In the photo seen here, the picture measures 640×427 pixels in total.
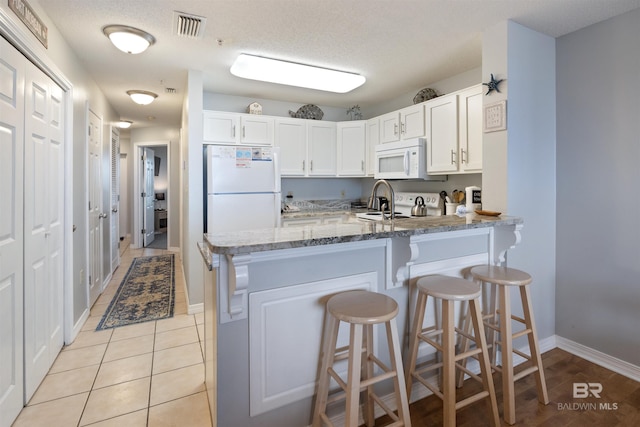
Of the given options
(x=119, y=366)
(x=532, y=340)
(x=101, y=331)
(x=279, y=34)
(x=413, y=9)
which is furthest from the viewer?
(x=101, y=331)

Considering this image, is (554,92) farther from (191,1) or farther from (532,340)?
(191,1)

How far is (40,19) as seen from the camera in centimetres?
202

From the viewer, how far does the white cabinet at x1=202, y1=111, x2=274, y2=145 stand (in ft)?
11.9

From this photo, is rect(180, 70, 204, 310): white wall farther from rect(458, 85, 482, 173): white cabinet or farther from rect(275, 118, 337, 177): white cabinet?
rect(458, 85, 482, 173): white cabinet

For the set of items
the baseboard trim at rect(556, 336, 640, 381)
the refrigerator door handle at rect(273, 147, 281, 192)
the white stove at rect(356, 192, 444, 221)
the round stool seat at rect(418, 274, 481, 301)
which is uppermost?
the refrigerator door handle at rect(273, 147, 281, 192)

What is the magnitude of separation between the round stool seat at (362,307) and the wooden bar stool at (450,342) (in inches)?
12.0

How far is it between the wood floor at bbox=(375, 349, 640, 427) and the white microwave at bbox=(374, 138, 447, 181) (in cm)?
199

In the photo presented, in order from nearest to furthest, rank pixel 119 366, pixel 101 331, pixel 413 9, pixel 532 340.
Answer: pixel 532 340, pixel 413 9, pixel 119 366, pixel 101 331

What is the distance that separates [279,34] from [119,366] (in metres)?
2.64

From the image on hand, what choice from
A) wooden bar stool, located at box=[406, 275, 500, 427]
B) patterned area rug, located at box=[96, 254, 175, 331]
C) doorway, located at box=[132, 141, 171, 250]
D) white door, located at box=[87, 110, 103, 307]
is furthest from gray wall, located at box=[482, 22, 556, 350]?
doorway, located at box=[132, 141, 171, 250]

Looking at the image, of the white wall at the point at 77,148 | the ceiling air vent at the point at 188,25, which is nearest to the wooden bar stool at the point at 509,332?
the ceiling air vent at the point at 188,25

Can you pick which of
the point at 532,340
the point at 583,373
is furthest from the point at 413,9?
the point at 583,373

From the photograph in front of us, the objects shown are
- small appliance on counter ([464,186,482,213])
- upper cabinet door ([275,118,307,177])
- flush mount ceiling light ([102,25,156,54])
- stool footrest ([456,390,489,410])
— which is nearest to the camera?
stool footrest ([456,390,489,410])

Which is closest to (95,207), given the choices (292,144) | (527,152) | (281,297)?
(292,144)
